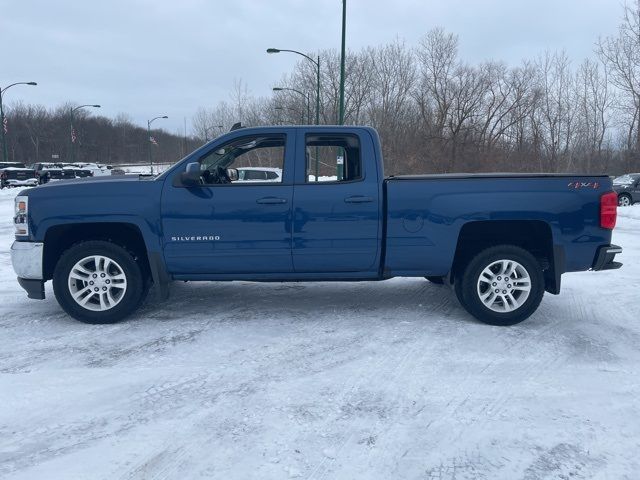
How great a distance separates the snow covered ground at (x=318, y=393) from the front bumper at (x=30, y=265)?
1.32 ft

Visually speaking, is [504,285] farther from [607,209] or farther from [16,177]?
[16,177]

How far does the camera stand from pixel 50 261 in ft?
17.7

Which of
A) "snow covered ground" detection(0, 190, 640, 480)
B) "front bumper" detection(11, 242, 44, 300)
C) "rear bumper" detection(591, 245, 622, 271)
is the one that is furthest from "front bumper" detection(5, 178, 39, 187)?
"rear bumper" detection(591, 245, 622, 271)

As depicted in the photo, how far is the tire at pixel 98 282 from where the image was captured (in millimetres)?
5180

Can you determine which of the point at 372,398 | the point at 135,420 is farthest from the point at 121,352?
the point at 372,398

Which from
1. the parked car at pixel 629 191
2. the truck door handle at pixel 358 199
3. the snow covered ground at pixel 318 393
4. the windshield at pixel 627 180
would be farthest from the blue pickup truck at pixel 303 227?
the windshield at pixel 627 180

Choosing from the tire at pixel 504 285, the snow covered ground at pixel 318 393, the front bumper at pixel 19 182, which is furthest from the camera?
the front bumper at pixel 19 182

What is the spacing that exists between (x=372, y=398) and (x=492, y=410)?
789 millimetres

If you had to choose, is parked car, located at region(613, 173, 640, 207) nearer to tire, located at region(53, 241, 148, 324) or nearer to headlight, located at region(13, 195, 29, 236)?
tire, located at region(53, 241, 148, 324)

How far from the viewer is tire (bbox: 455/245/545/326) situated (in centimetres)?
521

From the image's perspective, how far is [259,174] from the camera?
6238mm

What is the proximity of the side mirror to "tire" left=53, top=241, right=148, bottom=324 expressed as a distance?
0.92 meters

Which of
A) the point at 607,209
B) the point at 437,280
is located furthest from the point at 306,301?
the point at 607,209

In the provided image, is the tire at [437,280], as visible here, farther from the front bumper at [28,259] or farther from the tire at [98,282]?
the front bumper at [28,259]
